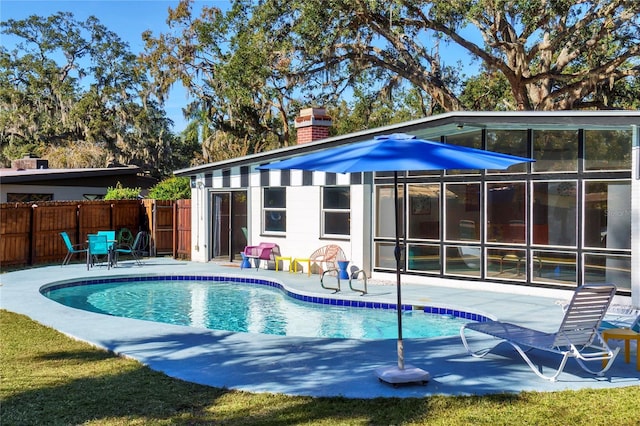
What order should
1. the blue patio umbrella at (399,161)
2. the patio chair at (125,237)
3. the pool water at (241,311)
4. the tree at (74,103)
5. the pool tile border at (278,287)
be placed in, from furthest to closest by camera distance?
1. the tree at (74,103)
2. the patio chair at (125,237)
3. the pool tile border at (278,287)
4. the pool water at (241,311)
5. the blue patio umbrella at (399,161)

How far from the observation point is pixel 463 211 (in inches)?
445

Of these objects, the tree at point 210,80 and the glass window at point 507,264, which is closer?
the glass window at point 507,264

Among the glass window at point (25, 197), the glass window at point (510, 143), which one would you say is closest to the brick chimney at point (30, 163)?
the glass window at point (25, 197)

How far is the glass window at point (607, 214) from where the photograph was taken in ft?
30.7

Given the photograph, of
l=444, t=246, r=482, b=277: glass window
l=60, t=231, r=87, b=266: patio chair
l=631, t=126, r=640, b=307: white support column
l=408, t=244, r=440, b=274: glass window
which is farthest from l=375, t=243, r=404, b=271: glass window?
l=60, t=231, r=87, b=266: patio chair

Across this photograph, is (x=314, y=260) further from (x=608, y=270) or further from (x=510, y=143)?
(x=608, y=270)

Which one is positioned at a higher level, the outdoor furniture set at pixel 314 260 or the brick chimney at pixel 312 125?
the brick chimney at pixel 312 125

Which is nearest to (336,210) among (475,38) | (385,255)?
(385,255)

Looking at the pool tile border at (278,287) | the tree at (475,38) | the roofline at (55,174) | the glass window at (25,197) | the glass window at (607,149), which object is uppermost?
the tree at (475,38)

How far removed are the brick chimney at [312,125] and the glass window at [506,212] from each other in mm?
5025

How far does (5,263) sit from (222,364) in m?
11.5

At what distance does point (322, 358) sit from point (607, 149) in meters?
6.20

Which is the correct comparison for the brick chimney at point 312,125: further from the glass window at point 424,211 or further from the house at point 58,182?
the house at point 58,182

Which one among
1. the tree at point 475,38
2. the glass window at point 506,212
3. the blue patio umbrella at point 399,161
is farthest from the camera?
the tree at point 475,38
